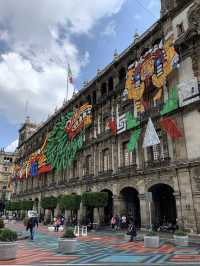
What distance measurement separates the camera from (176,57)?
2134 centimetres

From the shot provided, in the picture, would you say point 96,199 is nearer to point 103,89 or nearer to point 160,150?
point 160,150

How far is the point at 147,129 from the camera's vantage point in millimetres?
20734

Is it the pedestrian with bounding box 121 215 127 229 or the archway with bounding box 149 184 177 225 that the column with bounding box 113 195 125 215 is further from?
the archway with bounding box 149 184 177 225

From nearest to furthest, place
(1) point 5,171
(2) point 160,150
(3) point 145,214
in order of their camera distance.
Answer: (3) point 145,214, (2) point 160,150, (1) point 5,171

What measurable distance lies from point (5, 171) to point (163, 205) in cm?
6912

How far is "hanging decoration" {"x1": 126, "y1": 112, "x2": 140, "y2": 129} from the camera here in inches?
968

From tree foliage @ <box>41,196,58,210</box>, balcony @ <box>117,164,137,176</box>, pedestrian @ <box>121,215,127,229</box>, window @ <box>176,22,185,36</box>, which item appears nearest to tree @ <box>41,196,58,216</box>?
tree foliage @ <box>41,196,58,210</box>

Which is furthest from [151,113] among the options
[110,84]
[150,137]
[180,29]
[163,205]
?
[110,84]

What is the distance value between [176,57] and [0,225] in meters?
18.8

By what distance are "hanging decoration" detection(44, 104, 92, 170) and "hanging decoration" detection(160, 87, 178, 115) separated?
38.1 feet

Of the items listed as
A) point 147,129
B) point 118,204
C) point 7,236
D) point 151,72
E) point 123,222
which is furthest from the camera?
point 118,204

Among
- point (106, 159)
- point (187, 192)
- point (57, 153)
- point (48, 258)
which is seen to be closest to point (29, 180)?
point (57, 153)

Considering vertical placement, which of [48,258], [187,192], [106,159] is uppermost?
[106,159]

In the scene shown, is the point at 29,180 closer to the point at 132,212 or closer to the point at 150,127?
the point at 132,212
